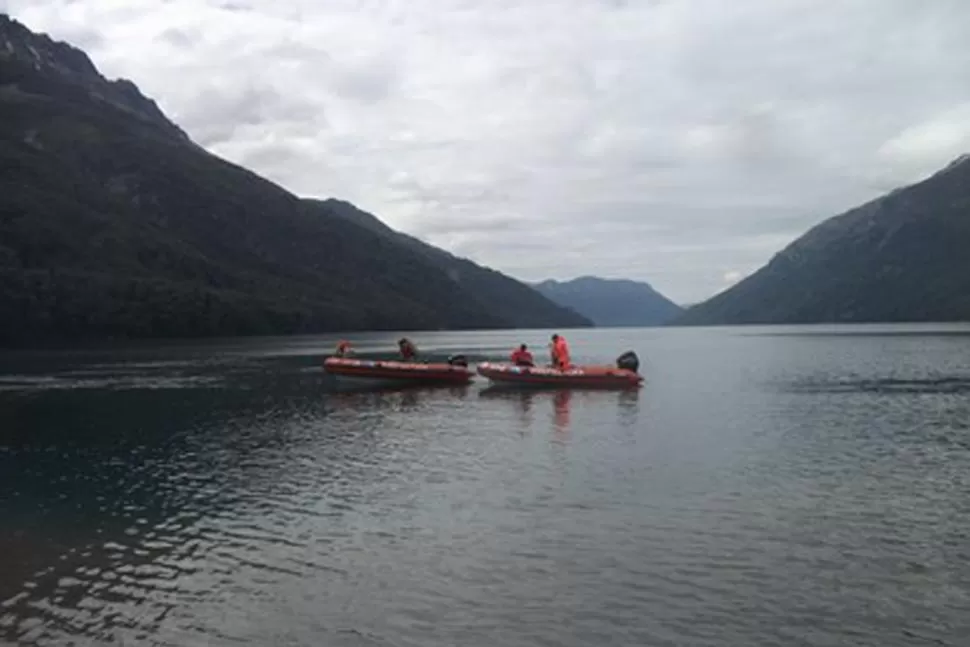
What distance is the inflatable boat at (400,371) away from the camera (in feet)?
169

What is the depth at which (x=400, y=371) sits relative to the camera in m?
51.5

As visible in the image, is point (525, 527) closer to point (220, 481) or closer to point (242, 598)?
point (242, 598)

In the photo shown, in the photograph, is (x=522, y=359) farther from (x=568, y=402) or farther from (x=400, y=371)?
(x=568, y=402)

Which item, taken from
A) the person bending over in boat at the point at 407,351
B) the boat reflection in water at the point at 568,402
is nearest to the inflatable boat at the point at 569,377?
the boat reflection in water at the point at 568,402

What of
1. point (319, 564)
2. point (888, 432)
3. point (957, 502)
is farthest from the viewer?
point (888, 432)

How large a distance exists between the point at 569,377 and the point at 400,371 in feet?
34.1

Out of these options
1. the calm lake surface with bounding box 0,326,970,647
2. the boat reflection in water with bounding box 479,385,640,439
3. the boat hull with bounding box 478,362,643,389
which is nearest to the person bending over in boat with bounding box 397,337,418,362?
the boat reflection in water with bounding box 479,385,640,439

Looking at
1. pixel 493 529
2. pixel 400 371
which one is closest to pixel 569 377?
pixel 400 371

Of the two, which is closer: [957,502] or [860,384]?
[957,502]

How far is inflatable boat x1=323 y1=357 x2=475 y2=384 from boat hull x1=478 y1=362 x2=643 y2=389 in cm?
366

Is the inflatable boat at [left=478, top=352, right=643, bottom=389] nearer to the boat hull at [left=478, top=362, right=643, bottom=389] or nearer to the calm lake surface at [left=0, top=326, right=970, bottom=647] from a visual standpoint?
the boat hull at [left=478, top=362, right=643, bottom=389]

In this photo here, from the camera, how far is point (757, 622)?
12.0 meters

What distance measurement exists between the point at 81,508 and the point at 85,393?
32943 millimetres

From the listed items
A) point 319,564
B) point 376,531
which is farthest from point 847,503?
point 319,564
